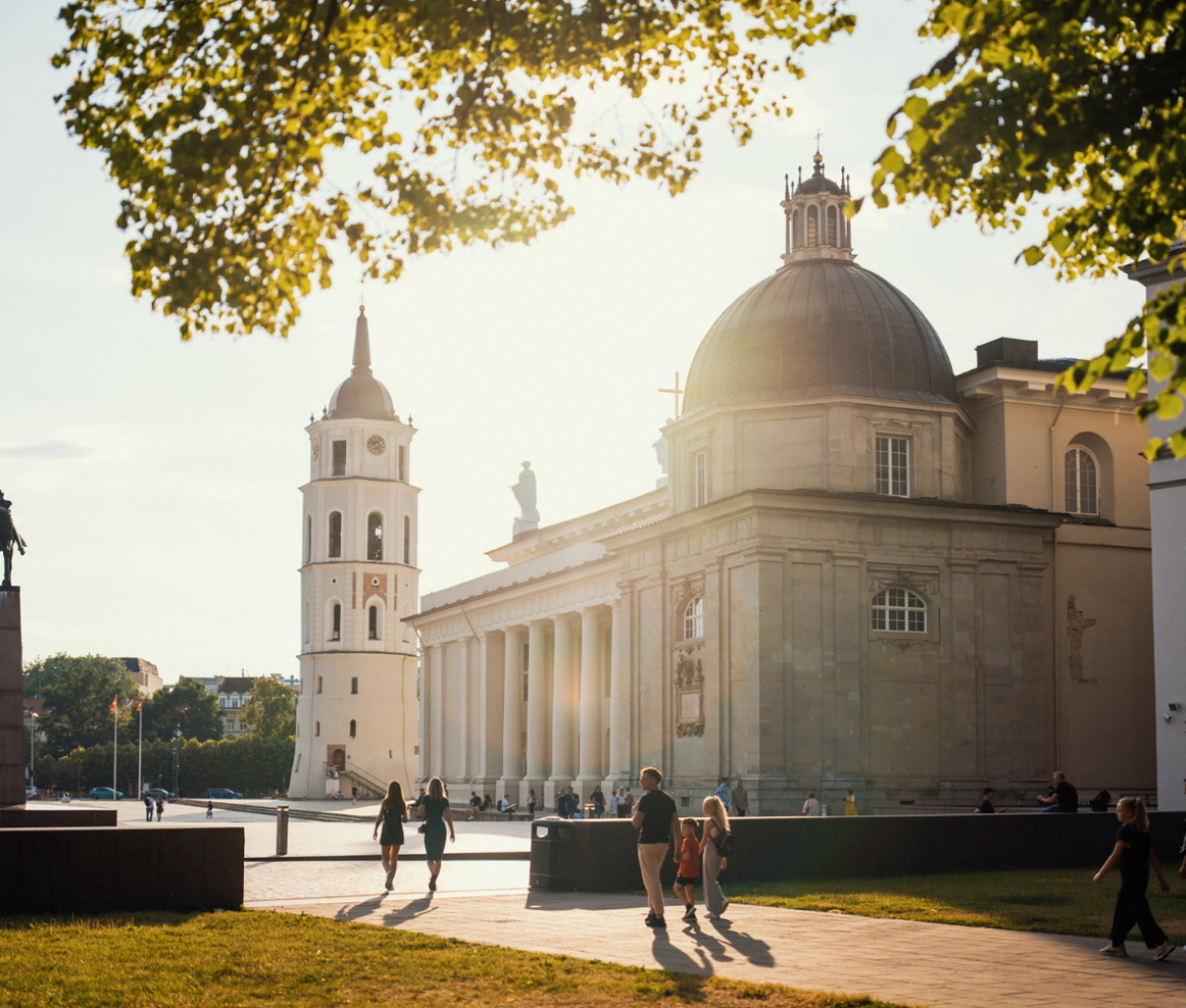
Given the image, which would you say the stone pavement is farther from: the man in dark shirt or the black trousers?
the man in dark shirt

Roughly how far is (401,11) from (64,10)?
2.49 m

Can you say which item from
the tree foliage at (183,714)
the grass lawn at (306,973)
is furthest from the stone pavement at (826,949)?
the tree foliage at (183,714)

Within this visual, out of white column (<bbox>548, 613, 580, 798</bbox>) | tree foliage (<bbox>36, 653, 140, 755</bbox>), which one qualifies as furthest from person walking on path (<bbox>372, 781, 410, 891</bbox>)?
tree foliage (<bbox>36, 653, 140, 755</bbox>)

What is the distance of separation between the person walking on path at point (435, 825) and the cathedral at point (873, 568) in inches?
715

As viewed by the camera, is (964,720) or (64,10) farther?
(964,720)

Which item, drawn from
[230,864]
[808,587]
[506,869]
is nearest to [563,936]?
[230,864]

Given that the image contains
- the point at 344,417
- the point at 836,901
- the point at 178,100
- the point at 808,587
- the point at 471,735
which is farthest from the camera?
the point at 344,417

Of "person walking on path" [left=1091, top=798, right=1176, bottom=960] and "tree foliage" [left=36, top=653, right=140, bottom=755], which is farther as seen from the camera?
"tree foliage" [left=36, top=653, right=140, bottom=755]

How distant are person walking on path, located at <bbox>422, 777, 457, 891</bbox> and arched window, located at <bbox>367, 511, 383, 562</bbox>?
75.2 meters

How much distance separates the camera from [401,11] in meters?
10.8

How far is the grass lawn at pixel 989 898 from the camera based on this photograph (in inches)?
638

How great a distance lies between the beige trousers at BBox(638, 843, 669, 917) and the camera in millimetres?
16391

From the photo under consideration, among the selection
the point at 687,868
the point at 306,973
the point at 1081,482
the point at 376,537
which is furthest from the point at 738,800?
the point at 376,537

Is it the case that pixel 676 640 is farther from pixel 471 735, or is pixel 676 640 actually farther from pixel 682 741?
pixel 471 735
